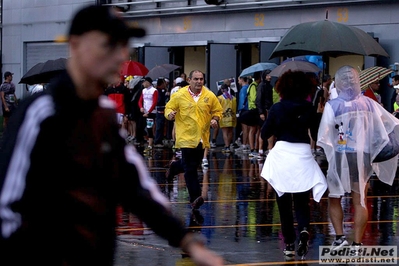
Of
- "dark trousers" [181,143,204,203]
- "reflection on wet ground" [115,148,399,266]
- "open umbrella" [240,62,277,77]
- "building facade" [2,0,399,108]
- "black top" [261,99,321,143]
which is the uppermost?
"building facade" [2,0,399,108]

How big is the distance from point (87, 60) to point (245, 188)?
1144cm

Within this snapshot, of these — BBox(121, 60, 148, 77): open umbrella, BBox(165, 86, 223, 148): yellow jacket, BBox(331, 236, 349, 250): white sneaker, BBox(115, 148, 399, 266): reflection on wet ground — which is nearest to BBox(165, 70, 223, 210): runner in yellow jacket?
BBox(165, 86, 223, 148): yellow jacket

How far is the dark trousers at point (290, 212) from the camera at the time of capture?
8.48 meters

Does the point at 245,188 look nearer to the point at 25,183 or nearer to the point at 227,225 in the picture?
the point at 227,225

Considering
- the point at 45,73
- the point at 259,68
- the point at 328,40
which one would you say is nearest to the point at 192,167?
the point at 328,40

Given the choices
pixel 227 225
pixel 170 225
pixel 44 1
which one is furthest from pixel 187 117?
pixel 44 1

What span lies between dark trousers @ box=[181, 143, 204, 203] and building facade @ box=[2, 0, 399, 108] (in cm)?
1129

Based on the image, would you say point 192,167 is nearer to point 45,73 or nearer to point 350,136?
point 350,136

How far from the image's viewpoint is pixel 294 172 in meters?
8.40

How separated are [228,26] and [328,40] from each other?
1506 centimetres

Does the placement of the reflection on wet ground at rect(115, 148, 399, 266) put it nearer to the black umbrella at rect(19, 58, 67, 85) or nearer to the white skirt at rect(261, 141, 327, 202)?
the white skirt at rect(261, 141, 327, 202)

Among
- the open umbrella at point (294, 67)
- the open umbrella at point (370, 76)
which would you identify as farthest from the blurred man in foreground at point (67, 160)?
the open umbrella at point (294, 67)

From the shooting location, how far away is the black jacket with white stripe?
9.78ft

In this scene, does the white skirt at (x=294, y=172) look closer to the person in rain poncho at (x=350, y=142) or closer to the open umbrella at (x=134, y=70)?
the person in rain poncho at (x=350, y=142)
